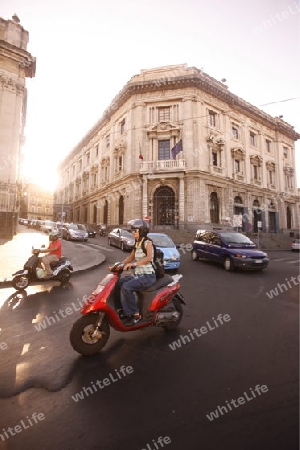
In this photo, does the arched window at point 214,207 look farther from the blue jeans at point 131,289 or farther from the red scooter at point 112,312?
the blue jeans at point 131,289

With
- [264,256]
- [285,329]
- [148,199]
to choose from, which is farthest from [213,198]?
[285,329]

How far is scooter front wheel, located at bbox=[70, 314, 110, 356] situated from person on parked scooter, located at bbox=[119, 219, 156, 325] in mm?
396

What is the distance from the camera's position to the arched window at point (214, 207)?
24344mm

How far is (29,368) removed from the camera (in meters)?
2.60

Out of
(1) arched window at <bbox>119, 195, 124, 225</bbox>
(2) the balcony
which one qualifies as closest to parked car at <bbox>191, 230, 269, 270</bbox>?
(2) the balcony

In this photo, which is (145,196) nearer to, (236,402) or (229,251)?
(229,251)

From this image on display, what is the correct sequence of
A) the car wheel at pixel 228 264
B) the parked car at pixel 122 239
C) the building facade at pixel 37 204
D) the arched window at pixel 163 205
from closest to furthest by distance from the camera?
the car wheel at pixel 228 264, the parked car at pixel 122 239, the arched window at pixel 163 205, the building facade at pixel 37 204

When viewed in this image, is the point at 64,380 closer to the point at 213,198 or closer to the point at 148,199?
the point at 148,199

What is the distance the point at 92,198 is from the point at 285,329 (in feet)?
109

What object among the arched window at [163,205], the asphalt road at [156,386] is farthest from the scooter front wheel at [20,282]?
the arched window at [163,205]

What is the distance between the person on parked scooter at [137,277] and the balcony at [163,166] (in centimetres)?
1978

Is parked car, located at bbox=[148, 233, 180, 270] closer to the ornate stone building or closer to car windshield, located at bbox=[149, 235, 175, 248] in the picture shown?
car windshield, located at bbox=[149, 235, 175, 248]

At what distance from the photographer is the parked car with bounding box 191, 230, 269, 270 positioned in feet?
28.9

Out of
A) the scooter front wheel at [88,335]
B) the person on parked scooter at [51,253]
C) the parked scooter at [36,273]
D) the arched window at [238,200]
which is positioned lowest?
the scooter front wheel at [88,335]
